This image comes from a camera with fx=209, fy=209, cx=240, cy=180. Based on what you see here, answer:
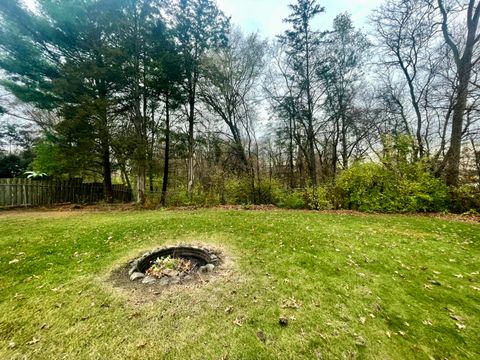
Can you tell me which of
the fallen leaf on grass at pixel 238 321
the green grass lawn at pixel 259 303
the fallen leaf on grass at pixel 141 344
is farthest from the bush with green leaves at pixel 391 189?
the fallen leaf on grass at pixel 141 344

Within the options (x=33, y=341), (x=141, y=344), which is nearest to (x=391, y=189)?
(x=141, y=344)

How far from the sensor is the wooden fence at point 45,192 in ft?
30.2

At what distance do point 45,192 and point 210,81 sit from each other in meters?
10.5

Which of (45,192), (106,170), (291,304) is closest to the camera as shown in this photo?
(291,304)

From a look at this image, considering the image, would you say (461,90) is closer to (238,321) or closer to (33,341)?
(238,321)

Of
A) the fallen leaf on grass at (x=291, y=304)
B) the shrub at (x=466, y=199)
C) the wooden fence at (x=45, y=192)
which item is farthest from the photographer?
the wooden fence at (x=45, y=192)

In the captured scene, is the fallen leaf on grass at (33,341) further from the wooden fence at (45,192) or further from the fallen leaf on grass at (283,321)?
the wooden fence at (45,192)

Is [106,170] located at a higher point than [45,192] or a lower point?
higher

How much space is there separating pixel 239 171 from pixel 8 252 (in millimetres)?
9852

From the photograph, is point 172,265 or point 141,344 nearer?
point 141,344

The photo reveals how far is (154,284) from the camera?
3002mm

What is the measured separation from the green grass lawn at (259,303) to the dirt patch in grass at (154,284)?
4 cm

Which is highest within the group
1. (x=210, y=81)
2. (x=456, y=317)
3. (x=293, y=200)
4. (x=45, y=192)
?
(x=210, y=81)

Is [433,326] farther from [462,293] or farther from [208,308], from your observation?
[208,308]
